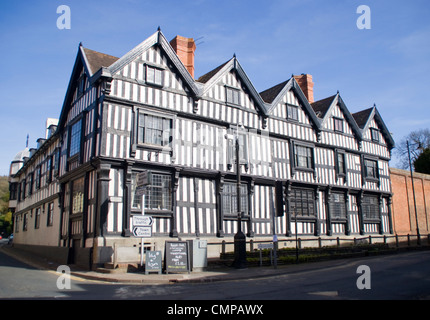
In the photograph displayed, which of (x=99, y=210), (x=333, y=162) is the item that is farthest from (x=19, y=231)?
(x=333, y=162)

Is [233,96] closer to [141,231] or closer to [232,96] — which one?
[232,96]

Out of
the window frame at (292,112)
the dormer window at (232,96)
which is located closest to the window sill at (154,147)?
the dormer window at (232,96)

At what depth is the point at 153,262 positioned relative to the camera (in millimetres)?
14742

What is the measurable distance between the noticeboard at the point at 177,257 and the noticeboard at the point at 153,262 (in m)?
0.35

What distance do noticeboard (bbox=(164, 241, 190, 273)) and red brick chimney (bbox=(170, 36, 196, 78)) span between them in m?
12.6

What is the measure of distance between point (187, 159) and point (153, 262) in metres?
7.08

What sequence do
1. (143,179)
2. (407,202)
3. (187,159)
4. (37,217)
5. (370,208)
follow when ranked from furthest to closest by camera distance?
(407,202), (370,208), (37,217), (187,159), (143,179)

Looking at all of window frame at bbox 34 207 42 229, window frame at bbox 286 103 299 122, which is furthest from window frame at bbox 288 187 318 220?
window frame at bbox 34 207 42 229

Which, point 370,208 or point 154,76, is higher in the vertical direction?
point 154,76

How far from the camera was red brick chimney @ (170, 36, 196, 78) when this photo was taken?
78.7ft

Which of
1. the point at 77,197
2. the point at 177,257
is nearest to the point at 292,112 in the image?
the point at 177,257

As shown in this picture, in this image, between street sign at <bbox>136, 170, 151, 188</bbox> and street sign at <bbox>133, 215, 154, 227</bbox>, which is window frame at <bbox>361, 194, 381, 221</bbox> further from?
street sign at <bbox>133, 215, 154, 227</bbox>
